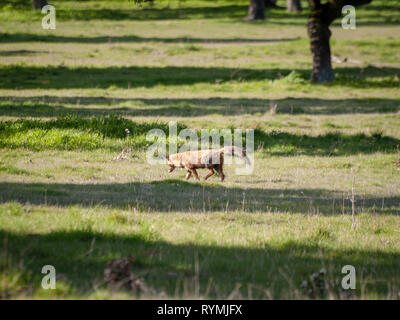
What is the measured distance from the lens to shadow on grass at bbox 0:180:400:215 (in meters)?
10.1

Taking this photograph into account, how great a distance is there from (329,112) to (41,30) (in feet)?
90.3

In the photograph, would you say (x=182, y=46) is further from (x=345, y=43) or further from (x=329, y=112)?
(x=329, y=112)

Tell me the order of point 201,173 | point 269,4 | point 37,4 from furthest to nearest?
point 269,4 < point 37,4 < point 201,173

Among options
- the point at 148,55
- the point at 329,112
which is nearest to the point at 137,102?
the point at 329,112

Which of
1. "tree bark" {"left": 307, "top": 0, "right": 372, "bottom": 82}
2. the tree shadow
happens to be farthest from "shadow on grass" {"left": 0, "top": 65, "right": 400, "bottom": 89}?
the tree shadow

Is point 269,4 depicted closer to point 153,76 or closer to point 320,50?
point 320,50

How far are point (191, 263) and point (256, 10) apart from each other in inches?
2016

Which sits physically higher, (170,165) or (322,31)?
(322,31)

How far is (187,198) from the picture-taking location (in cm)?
1128

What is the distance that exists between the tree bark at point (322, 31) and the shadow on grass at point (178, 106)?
3852 millimetres

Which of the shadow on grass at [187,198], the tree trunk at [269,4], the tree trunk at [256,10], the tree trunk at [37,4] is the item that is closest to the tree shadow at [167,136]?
the shadow on grass at [187,198]

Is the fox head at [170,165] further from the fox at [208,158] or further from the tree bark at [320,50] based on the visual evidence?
the tree bark at [320,50]

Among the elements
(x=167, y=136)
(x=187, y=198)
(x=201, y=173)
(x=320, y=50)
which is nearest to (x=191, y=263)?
(x=187, y=198)

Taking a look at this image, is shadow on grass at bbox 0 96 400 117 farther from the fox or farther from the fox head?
the fox
